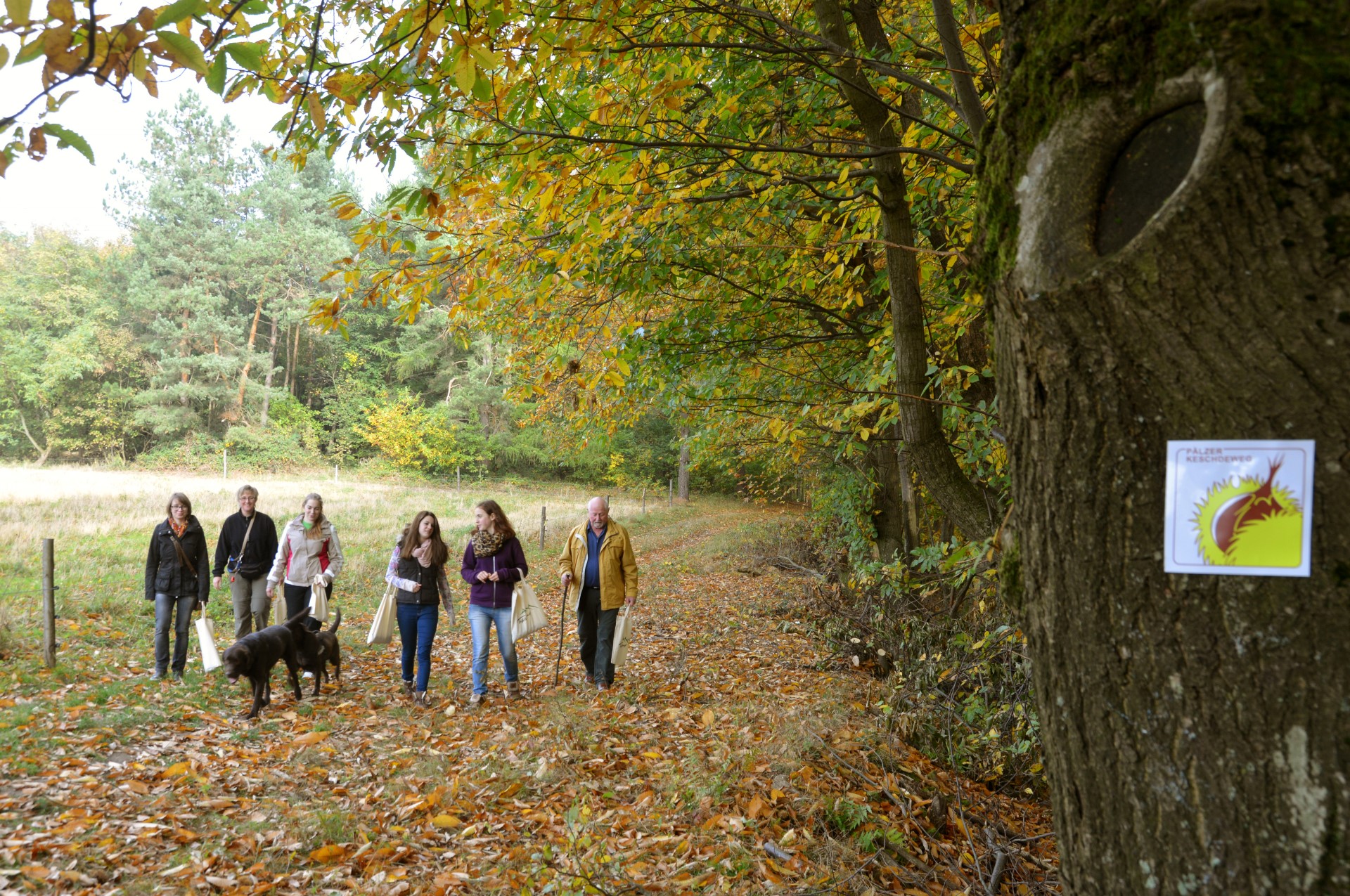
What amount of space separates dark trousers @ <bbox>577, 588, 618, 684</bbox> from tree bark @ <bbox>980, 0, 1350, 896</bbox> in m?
6.56

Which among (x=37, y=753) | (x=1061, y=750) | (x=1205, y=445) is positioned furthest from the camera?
(x=37, y=753)

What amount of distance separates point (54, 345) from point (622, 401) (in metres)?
43.0

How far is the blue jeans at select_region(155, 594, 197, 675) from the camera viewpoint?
7816 mm

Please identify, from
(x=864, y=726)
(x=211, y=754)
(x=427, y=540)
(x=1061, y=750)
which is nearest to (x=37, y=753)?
(x=211, y=754)

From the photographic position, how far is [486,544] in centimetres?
750

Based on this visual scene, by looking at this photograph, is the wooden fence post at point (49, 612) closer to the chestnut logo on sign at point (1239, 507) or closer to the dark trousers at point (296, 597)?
the dark trousers at point (296, 597)

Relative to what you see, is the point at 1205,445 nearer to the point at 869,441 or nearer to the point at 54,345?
the point at 869,441

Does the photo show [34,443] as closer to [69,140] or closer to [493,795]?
[493,795]

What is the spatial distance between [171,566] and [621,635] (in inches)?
182

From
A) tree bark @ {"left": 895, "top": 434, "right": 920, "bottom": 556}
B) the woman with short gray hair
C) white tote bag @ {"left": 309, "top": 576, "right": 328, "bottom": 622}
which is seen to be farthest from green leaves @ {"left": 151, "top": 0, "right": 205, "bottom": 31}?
the woman with short gray hair

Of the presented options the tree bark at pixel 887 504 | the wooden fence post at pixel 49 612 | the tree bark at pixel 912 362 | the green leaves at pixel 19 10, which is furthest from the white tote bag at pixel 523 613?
the green leaves at pixel 19 10

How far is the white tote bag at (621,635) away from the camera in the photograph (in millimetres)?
7809

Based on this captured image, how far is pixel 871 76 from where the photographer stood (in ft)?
17.5

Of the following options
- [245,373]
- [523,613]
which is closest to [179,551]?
[523,613]
